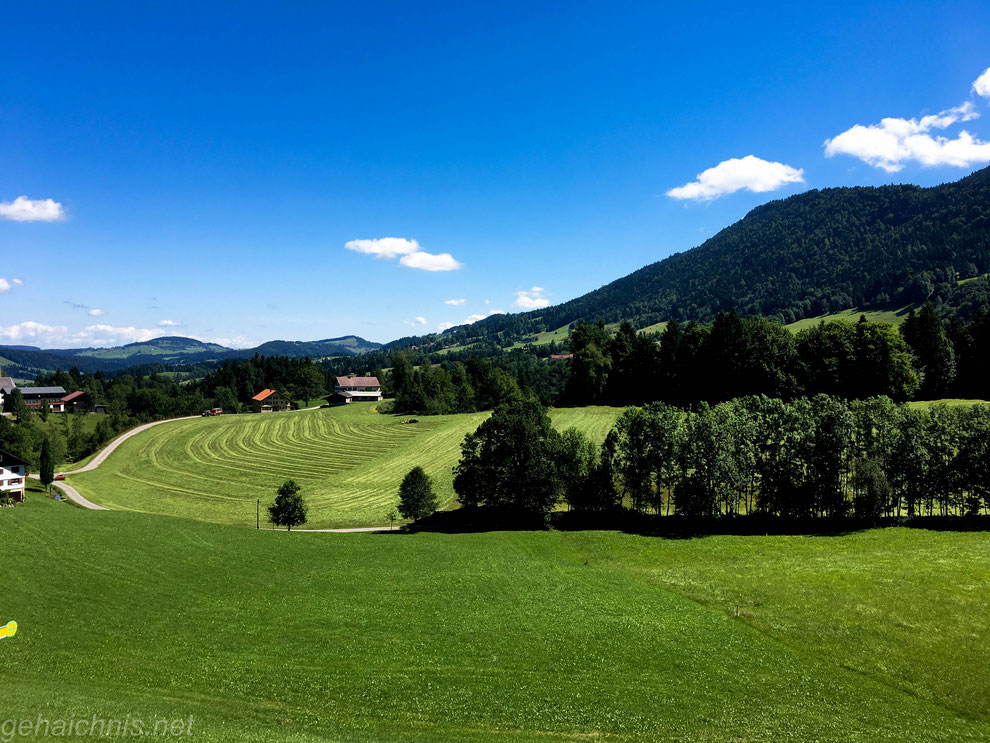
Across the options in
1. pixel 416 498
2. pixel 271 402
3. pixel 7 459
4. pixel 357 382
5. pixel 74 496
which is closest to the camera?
pixel 416 498

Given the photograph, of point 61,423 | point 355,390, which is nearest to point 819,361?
point 355,390

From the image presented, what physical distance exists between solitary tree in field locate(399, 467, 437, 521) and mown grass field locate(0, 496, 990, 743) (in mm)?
14515

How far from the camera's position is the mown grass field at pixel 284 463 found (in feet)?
209

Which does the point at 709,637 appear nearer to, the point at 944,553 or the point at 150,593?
the point at 944,553

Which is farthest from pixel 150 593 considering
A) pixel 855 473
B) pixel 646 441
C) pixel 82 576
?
pixel 855 473

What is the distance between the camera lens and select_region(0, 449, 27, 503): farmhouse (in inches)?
2185

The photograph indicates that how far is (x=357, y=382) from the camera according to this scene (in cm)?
16850

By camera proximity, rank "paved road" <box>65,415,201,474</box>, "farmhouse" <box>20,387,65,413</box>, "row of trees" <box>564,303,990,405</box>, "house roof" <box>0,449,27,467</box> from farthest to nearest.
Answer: "farmhouse" <box>20,387,65,413</box>, "paved road" <box>65,415,201,474</box>, "row of trees" <box>564,303,990,405</box>, "house roof" <box>0,449,27,467</box>

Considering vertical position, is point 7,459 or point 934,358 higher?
point 934,358

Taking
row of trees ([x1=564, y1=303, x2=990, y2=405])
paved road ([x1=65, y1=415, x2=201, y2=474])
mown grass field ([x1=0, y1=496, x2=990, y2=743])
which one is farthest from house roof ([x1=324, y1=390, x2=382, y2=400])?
mown grass field ([x1=0, y1=496, x2=990, y2=743])

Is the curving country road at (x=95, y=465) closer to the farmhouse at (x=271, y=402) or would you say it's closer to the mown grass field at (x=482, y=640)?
the farmhouse at (x=271, y=402)

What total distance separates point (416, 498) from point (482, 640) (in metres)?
30.3

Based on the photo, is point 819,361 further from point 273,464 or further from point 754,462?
point 273,464

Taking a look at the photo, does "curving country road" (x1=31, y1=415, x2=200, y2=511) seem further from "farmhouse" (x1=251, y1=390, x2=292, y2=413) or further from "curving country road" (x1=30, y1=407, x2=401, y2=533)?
"farmhouse" (x1=251, y1=390, x2=292, y2=413)
